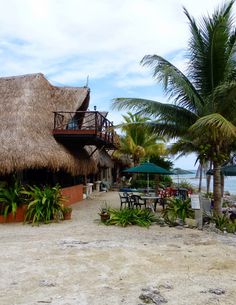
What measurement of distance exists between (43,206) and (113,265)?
5.40 meters

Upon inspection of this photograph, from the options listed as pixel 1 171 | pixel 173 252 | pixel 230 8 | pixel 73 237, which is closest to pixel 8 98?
pixel 1 171

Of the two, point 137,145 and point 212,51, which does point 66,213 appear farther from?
point 137,145

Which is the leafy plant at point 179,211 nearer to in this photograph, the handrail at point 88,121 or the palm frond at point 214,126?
the palm frond at point 214,126

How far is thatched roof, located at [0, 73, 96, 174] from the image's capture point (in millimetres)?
12109

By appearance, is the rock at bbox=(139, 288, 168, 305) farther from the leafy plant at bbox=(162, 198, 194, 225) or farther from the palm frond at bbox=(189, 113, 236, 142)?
the leafy plant at bbox=(162, 198, 194, 225)

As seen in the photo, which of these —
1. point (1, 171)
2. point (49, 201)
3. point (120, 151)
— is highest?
point (120, 151)

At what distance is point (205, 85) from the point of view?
11867 mm

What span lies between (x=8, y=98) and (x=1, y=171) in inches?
164

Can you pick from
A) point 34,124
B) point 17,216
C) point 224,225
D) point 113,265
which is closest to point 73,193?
point 34,124

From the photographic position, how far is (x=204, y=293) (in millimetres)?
5328

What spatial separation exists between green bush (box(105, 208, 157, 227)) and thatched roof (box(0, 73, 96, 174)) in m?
2.95

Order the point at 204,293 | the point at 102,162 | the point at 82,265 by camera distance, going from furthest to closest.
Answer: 1. the point at 102,162
2. the point at 82,265
3. the point at 204,293

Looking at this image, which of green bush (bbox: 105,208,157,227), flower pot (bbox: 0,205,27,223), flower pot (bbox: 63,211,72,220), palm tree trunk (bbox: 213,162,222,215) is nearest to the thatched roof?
flower pot (bbox: 0,205,27,223)

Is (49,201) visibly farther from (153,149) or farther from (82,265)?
(153,149)
